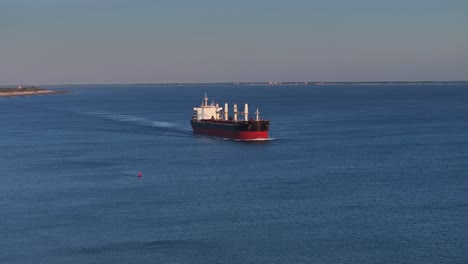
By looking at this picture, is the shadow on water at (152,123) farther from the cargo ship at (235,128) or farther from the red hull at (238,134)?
the red hull at (238,134)

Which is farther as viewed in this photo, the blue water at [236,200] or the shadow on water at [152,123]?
the shadow on water at [152,123]

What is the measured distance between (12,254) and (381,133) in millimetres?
85149

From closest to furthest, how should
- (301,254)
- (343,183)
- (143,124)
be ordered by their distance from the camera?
(301,254)
(343,183)
(143,124)

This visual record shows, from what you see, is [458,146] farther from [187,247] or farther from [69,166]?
[187,247]

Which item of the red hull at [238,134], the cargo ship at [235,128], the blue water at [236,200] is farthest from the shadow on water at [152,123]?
the blue water at [236,200]

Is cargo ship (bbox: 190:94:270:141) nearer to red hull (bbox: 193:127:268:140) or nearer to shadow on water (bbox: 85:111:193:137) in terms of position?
→ red hull (bbox: 193:127:268:140)

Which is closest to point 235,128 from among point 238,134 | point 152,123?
point 238,134

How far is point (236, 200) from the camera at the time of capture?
206ft

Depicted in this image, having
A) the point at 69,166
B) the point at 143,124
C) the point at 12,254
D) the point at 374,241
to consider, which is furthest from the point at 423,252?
the point at 143,124

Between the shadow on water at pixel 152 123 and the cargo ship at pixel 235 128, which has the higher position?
the cargo ship at pixel 235 128

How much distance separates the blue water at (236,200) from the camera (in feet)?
156

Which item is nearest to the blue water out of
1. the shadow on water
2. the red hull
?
the red hull

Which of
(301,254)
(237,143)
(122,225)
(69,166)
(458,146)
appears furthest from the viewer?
(237,143)

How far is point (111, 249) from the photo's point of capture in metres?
47.8
